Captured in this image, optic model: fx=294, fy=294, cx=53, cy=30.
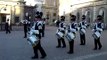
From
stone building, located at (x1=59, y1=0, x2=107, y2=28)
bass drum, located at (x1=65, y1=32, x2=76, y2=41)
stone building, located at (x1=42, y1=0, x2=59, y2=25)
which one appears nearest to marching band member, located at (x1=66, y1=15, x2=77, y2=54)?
bass drum, located at (x1=65, y1=32, x2=76, y2=41)

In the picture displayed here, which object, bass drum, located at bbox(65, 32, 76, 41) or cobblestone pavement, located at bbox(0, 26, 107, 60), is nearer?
cobblestone pavement, located at bbox(0, 26, 107, 60)

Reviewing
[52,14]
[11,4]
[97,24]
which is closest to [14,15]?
[11,4]

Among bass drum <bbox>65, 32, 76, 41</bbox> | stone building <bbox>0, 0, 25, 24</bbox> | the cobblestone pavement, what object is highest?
stone building <bbox>0, 0, 25, 24</bbox>

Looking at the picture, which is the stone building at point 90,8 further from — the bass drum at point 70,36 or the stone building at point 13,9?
the bass drum at point 70,36

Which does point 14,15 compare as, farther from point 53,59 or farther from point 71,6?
point 53,59

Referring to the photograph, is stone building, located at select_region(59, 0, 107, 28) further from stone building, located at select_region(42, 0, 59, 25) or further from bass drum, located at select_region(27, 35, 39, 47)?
bass drum, located at select_region(27, 35, 39, 47)

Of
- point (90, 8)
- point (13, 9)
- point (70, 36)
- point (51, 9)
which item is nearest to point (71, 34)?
point (70, 36)

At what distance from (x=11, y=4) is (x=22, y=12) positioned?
360cm

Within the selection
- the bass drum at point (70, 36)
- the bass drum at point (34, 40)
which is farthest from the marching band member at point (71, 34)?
the bass drum at point (34, 40)

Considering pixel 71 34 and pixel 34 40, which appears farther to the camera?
pixel 71 34

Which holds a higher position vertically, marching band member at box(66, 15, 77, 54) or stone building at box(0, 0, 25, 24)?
stone building at box(0, 0, 25, 24)

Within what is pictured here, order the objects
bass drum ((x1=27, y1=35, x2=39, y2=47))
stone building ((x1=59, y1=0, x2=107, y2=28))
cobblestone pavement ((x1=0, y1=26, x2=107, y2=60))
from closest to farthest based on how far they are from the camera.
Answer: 1. bass drum ((x1=27, y1=35, x2=39, y2=47))
2. cobblestone pavement ((x1=0, y1=26, x2=107, y2=60))
3. stone building ((x1=59, y1=0, x2=107, y2=28))

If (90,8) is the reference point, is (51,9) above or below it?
above

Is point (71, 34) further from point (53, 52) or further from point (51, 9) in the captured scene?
point (51, 9)
